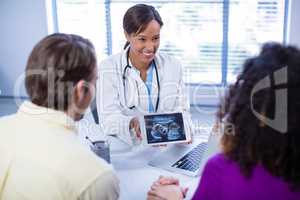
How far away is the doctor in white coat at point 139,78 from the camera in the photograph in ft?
6.45

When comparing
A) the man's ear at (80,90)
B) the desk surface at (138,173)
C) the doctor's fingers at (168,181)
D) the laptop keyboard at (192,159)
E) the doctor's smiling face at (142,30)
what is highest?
the doctor's smiling face at (142,30)

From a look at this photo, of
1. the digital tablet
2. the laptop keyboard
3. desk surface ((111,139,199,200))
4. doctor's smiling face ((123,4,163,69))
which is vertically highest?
doctor's smiling face ((123,4,163,69))

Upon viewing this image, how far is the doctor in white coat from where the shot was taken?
6.45 ft

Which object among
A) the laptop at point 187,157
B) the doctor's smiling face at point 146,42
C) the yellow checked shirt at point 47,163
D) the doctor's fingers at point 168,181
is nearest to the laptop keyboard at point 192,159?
the laptop at point 187,157

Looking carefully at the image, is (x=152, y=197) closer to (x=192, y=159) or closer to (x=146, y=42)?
(x=192, y=159)

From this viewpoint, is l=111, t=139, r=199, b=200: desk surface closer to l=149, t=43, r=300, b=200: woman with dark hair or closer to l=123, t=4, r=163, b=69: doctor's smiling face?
l=149, t=43, r=300, b=200: woman with dark hair

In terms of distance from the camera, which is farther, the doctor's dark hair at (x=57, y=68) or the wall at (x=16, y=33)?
the wall at (x=16, y=33)

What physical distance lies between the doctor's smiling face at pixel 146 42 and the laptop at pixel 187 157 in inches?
22.7

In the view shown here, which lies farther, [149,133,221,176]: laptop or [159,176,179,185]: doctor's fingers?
[149,133,221,176]: laptop

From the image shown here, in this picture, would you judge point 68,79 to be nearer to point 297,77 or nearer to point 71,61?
point 71,61

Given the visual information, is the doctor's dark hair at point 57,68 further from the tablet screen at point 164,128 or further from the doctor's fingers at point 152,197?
the tablet screen at point 164,128

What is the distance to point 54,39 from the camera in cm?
106

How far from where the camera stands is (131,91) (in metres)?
2.03

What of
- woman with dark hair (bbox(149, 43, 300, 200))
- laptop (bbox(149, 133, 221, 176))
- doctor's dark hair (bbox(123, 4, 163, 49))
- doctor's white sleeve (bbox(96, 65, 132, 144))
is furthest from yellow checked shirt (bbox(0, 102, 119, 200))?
doctor's dark hair (bbox(123, 4, 163, 49))
